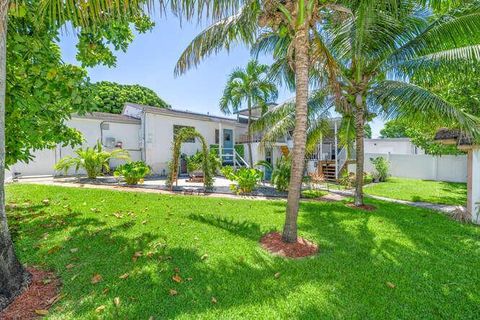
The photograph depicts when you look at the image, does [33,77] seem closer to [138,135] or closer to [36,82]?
[36,82]

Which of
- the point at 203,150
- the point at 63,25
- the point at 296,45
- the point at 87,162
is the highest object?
the point at 63,25

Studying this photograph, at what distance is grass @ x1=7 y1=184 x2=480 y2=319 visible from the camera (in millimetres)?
3215

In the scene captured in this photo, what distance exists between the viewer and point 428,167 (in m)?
19.5

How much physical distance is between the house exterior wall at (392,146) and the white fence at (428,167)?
9066 millimetres

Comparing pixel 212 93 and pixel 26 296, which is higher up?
pixel 212 93

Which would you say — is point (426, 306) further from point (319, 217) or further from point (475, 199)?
point (475, 199)

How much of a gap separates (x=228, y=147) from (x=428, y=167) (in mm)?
15153

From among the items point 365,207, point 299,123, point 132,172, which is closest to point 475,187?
point 365,207

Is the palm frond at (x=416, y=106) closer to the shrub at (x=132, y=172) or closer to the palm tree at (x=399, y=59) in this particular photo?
the palm tree at (x=399, y=59)

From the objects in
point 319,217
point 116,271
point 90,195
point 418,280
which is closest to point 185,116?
point 90,195

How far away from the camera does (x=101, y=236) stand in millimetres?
5473

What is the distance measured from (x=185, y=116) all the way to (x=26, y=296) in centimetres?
1696

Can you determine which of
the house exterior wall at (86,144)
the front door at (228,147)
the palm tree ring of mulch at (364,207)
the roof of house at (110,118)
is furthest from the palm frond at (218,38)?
the front door at (228,147)

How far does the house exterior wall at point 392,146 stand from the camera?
29156mm
